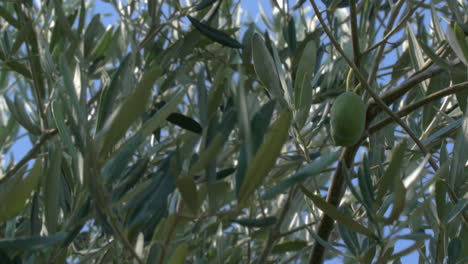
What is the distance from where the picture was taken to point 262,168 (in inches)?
24.1

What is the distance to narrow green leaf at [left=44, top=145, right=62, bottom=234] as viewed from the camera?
2.37ft

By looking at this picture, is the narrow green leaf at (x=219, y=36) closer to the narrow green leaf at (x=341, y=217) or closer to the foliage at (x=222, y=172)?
the foliage at (x=222, y=172)

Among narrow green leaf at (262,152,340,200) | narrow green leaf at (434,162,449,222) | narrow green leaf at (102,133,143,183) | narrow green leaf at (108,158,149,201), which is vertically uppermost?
narrow green leaf at (102,133,143,183)

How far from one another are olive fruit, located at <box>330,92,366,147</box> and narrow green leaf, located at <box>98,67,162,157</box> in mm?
299

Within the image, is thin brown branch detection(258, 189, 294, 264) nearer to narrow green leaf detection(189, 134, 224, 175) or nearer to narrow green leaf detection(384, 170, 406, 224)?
narrow green leaf detection(384, 170, 406, 224)

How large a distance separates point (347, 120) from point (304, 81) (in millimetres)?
71

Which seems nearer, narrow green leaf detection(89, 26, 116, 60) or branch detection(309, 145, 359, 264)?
branch detection(309, 145, 359, 264)

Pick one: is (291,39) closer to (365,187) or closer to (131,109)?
(365,187)

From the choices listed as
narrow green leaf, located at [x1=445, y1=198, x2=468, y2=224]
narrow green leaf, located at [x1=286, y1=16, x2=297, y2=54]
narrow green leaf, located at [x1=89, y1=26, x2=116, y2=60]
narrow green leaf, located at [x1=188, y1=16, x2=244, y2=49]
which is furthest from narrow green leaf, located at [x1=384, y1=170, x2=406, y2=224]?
narrow green leaf, located at [x1=89, y1=26, x2=116, y2=60]

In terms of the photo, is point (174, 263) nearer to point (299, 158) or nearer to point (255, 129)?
point (255, 129)

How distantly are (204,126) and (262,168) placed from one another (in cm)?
14

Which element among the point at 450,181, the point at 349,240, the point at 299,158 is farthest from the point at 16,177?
the point at 299,158

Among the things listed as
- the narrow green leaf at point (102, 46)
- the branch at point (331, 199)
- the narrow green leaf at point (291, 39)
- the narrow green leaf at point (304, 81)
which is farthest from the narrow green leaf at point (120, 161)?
the narrow green leaf at point (102, 46)

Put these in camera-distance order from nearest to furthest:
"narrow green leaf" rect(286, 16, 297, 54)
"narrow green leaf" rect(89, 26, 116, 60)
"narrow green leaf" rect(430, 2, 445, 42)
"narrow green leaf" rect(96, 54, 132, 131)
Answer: "narrow green leaf" rect(96, 54, 132, 131) < "narrow green leaf" rect(430, 2, 445, 42) < "narrow green leaf" rect(286, 16, 297, 54) < "narrow green leaf" rect(89, 26, 116, 60)
